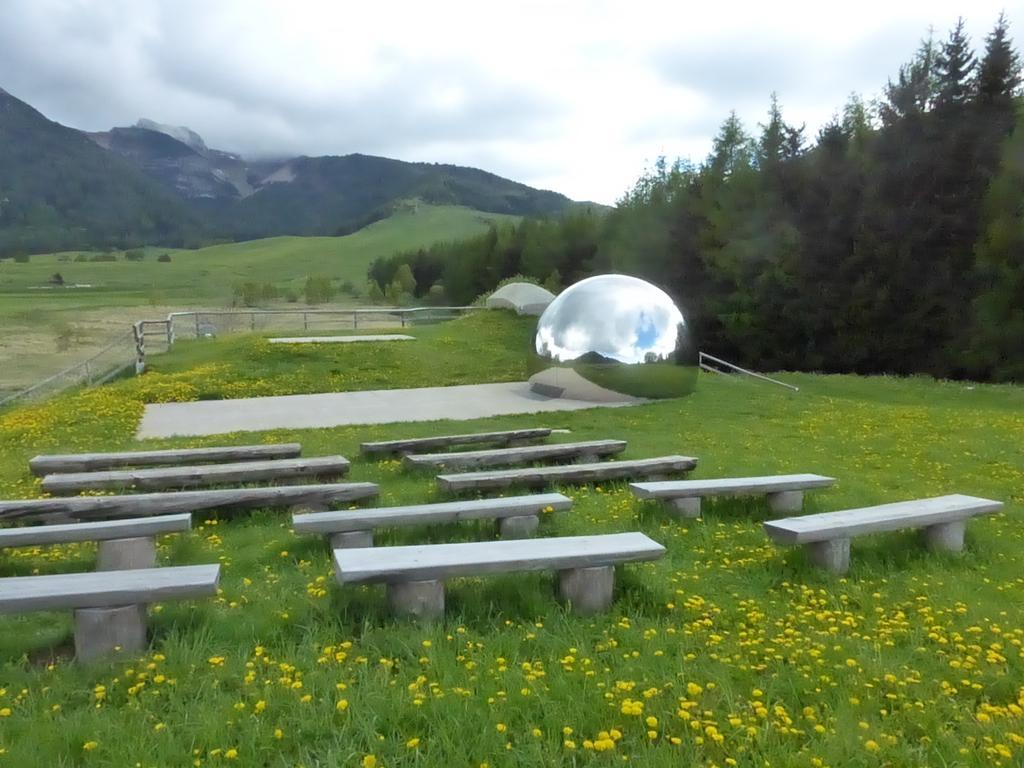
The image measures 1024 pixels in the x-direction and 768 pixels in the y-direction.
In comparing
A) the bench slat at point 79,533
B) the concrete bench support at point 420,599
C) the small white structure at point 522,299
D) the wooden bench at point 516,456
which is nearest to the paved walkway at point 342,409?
the wooden bench at point 516,456

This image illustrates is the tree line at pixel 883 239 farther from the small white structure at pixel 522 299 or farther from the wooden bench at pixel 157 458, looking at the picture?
the wooden bench at pixel 157 458

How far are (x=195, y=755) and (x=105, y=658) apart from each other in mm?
1054

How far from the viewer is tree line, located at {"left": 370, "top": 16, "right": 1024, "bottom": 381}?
26141mm

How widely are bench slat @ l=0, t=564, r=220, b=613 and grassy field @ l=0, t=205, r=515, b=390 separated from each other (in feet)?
89.0

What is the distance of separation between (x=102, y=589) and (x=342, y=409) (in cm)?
1113

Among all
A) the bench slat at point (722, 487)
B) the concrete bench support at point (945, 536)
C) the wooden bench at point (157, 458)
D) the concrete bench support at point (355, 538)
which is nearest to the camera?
the concrete bench support at point (355, 538)

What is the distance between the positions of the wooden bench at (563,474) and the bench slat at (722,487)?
1157 mm

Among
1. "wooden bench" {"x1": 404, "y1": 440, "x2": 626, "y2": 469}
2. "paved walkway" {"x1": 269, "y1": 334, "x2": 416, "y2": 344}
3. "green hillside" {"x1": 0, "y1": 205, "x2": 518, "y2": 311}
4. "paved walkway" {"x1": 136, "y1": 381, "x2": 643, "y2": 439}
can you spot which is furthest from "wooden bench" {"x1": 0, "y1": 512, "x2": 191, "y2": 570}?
"green hillside" {"x1": 0, "y1": 205, "x2": 518, "y2": 311}

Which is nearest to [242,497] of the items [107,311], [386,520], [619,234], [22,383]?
[386,520]

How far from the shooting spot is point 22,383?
27.9 m

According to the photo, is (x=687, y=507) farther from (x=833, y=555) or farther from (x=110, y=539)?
(x=110, y=539)

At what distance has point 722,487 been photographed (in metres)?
6.56

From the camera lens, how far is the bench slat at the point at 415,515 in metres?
5.38

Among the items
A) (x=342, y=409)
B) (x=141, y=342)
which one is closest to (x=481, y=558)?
(x=342, y=409)
